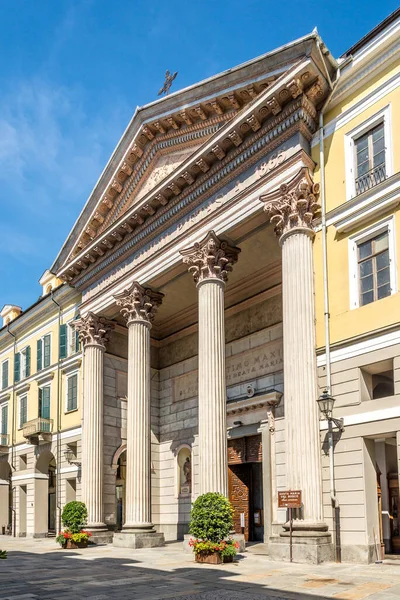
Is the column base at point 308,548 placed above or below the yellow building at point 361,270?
below

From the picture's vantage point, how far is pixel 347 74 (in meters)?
20.0

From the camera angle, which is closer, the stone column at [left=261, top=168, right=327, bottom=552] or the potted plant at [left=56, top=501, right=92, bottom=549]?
the stone column at [left=261, top=168, right=327, bottom=552]

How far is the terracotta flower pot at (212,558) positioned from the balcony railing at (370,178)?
36.2ft

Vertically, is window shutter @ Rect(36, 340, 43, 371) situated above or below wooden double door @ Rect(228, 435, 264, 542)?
above

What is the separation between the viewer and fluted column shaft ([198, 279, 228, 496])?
826 inches

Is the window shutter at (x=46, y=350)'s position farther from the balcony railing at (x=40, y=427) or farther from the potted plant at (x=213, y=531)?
the potted plant at (x=213, y=531)

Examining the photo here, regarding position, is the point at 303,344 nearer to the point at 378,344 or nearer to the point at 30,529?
the point at 378,344

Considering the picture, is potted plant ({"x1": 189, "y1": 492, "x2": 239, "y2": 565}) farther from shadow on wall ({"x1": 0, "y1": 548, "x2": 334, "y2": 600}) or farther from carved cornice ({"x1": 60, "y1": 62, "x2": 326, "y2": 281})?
carved cornice ({"x1": 60, "y1": 62, "x2": 326, "y2": 281})

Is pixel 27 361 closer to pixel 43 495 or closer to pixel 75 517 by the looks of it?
pixel 43 495

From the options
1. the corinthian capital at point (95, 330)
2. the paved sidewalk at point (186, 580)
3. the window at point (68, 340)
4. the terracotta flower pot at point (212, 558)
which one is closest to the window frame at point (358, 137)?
the paved sidewalk at point (186, 580)

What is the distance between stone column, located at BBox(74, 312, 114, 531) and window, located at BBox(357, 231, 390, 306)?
1483 cm

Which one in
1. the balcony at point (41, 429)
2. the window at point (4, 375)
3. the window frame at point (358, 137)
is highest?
the window frame at point (358, 137)

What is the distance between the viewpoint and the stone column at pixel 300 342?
18.0m

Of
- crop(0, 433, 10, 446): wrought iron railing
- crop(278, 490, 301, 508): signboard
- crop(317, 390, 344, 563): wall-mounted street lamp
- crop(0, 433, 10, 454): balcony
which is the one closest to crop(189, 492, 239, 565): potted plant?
crop(278, 490, 301, 508): signboard
